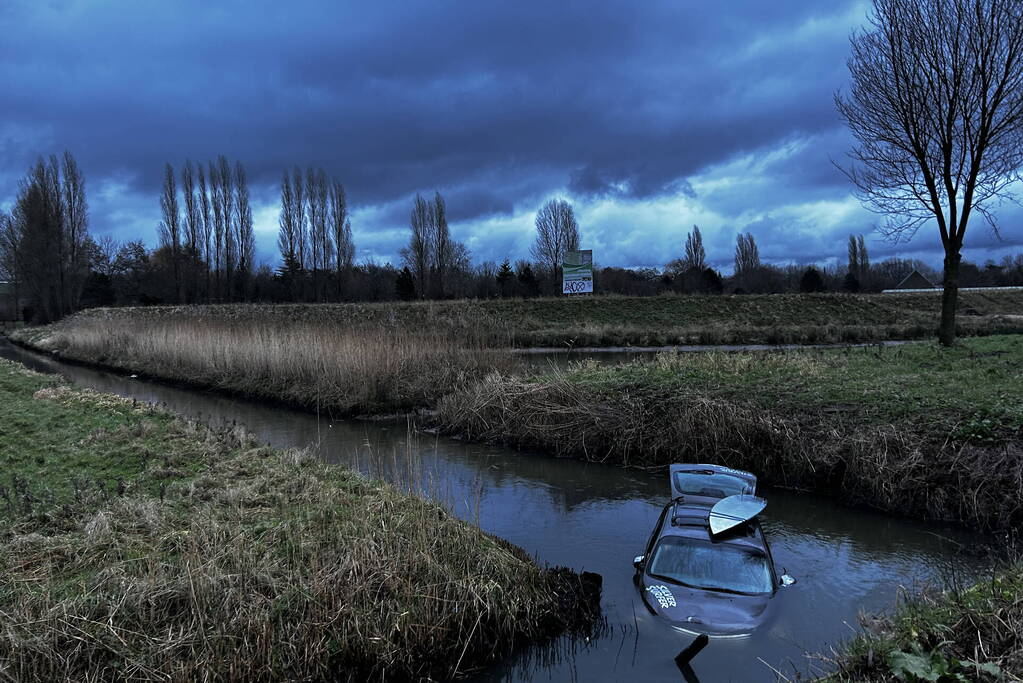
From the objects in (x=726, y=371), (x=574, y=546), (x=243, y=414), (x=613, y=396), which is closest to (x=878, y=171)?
(x=726, y=371)

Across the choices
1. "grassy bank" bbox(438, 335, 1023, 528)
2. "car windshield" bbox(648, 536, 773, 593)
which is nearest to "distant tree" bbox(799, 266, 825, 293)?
"grassy bank" bbox(438, 335, 1023, 528)

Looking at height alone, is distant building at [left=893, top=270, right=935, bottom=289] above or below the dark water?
above

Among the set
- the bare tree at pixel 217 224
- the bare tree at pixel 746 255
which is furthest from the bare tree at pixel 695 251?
the bare tree at pixel 217 224

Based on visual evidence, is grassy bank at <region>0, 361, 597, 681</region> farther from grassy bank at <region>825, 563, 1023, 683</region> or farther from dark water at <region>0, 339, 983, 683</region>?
grassy bank at <region>825, 563, 1023, 683</region>

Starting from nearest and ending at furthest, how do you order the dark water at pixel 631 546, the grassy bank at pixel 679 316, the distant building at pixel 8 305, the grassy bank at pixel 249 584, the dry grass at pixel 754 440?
the grassy bank at pixel 249 584 → the dark water at pixel 631 546 → the dry grass at pixel 754 440 → the grassy bank at pixel 679 316 → the distant building at pixel 8 305

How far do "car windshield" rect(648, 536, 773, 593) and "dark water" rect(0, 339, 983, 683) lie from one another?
29 cm

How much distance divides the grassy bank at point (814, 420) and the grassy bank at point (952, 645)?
335 cm

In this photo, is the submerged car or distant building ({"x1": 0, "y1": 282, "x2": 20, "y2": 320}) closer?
the submerged car

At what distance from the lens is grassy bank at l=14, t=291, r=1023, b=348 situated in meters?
28.8

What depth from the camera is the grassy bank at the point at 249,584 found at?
354 centimetres

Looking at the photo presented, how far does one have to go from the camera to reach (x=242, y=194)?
4388 centimetres

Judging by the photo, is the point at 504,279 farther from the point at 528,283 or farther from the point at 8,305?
the point at 8,305

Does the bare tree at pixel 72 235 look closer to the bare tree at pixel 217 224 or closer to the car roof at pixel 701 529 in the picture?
the bare tree at pixel 217 224

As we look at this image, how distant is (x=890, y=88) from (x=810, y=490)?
9594 mm
